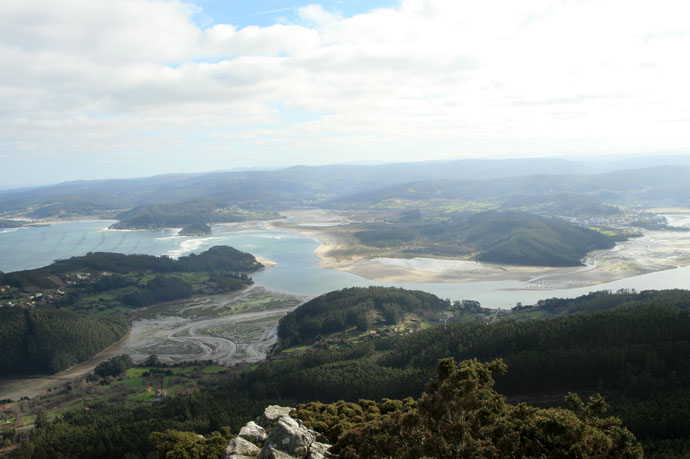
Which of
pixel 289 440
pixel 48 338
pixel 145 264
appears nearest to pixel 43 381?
pixel 48 338

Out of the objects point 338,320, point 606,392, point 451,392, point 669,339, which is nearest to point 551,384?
point 606,392

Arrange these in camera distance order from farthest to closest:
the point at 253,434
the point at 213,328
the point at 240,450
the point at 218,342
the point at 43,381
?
the point at 213,328
the point at 218,342
the point at 43,381
the point at 253,434
the point at 240,450

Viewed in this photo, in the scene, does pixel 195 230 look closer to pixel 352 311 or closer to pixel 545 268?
pixel 352 311

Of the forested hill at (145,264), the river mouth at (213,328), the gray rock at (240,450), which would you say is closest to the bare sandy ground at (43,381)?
the river mouth at (213,328)

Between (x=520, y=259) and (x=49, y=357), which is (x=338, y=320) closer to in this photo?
(x=49, y=357)

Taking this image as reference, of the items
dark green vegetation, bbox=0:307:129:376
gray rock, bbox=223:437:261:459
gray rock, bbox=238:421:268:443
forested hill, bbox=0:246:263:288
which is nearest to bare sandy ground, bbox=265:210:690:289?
forested hill, bbox=0:246:263:288

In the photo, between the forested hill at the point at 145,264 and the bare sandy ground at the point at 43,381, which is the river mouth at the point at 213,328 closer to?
the bare sandy ground at the point at 43,381
